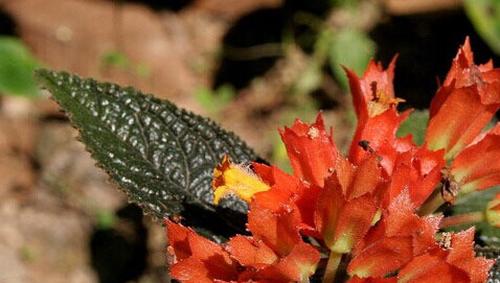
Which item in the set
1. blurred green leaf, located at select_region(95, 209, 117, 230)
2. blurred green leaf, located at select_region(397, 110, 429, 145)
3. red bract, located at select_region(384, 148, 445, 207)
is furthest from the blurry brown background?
red bract, located at select_region(384, 148, 445, 207)

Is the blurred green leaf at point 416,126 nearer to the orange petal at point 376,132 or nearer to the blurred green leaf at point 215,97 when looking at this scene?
the orange petal at point 376,132

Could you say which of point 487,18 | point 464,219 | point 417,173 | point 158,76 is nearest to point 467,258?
point 417,173

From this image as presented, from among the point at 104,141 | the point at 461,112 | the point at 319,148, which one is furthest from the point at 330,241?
the point at 104,141

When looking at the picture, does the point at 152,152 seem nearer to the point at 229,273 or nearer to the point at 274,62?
the point at 229,273

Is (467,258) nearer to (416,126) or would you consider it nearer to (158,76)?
(416,126)

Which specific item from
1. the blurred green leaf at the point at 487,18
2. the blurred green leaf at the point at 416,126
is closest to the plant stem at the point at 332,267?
the blurred green leaf at the point at 416,126

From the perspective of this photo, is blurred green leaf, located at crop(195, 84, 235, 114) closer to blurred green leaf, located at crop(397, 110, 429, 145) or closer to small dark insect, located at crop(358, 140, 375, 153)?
blurred green leaf, located at crop(397, 110, 429, 145)
